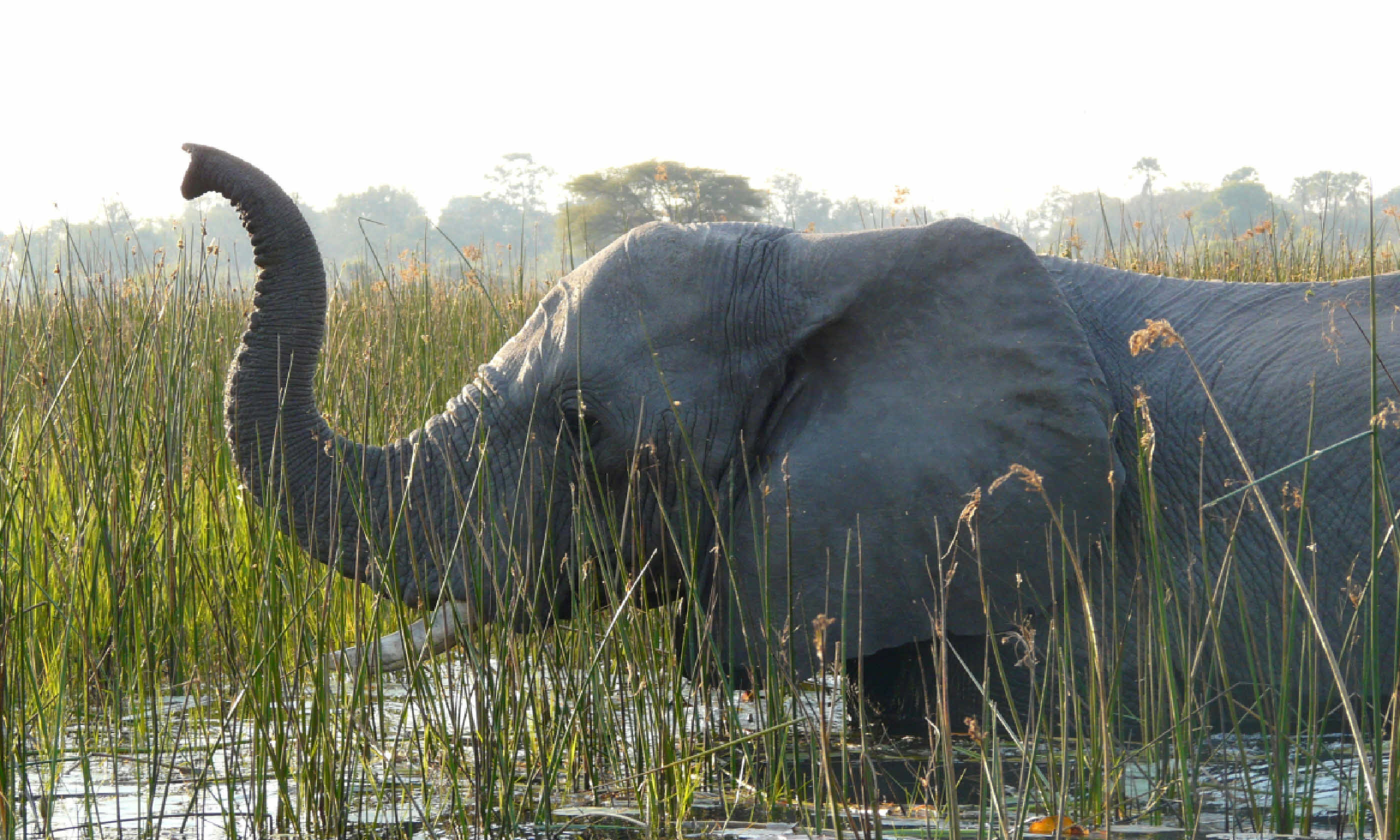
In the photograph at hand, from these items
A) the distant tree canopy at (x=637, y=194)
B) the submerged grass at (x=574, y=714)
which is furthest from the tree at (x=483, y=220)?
the submerged grass at (x=574, y=714)

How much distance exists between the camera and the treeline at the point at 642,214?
1892 centimetres

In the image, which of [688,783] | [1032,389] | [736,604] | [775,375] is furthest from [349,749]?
[1032,389]

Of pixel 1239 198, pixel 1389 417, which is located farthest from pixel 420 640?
pixel 1239 198

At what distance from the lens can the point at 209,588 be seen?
425 centimetres

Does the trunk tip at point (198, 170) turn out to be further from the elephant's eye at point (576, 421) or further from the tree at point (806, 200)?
the tree at point (806, 200)

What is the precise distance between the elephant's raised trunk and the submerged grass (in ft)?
0.36

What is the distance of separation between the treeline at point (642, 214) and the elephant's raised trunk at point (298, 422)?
0.44 m

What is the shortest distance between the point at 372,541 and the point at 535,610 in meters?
0.37

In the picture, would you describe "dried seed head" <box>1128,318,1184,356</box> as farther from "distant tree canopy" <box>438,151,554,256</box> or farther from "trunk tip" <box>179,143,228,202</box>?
"distant tree canopy" <box>438,151,554,256</box>


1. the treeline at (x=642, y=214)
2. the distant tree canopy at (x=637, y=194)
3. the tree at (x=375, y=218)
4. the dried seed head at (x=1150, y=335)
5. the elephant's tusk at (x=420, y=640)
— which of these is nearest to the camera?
the dried seed head at (x=1150, y=335)

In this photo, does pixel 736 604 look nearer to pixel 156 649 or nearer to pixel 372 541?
pixel 372 541

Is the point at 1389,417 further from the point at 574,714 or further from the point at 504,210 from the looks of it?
the point at 504,210

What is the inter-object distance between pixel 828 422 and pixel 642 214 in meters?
54.6

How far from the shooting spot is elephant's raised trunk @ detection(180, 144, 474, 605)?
11.1 ft
